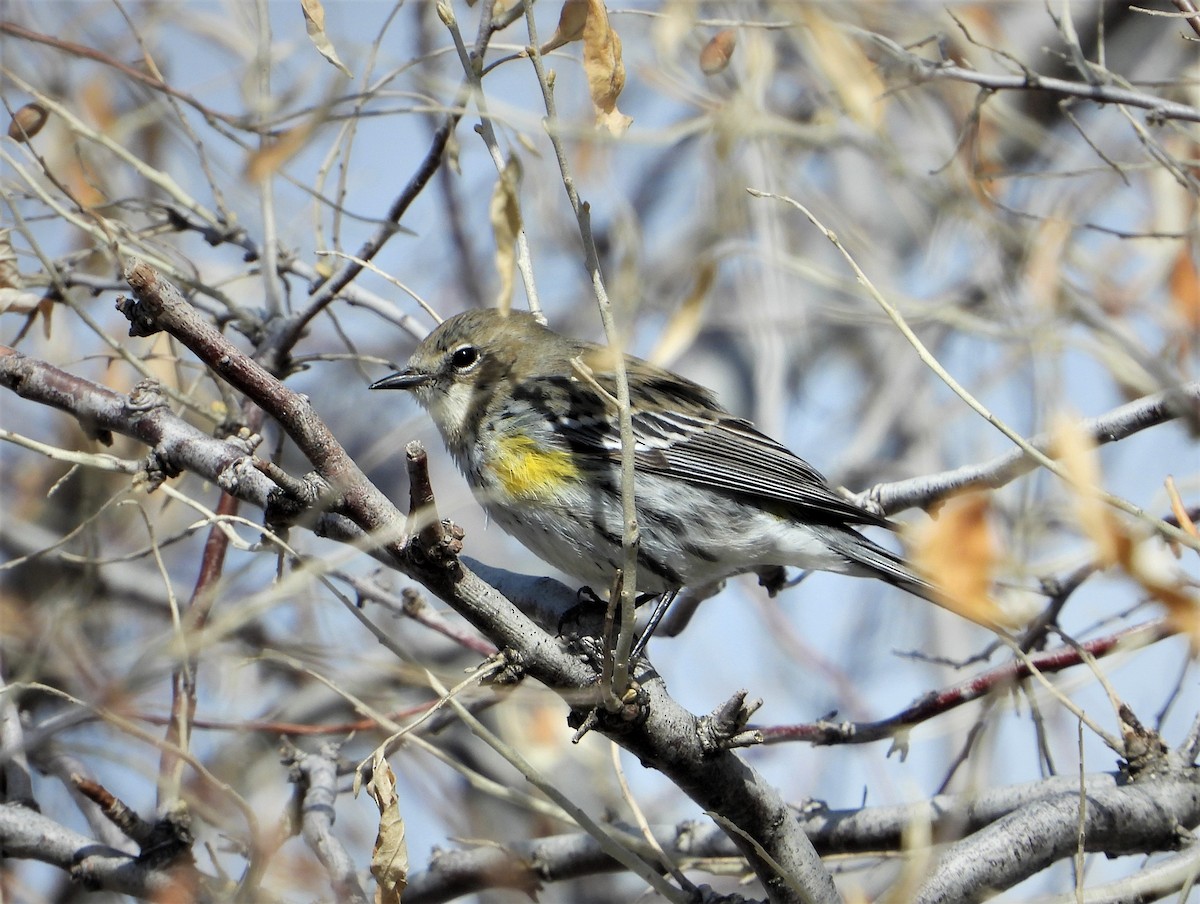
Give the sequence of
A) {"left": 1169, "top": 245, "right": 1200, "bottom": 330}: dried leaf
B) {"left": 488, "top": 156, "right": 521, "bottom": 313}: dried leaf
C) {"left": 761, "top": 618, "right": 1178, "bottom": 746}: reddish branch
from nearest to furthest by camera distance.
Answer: {"left": 761, "top": 618, "right": 1178, "bottom": 746}: reddish branch, {"left": 488, "top": 156, "right": 521, "bottom": 313}: dried leaf, {"left": 1169, "top": 245, "right": 1200, "bottom": 330}: dried leaf

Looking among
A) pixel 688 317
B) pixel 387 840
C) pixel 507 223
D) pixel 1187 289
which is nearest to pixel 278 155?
pixel 507 223

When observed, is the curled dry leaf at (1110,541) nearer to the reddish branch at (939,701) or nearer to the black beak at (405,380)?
the reddish branch at (939,701)

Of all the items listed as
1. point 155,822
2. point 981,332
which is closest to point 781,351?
point 981,332

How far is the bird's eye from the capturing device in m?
4.50

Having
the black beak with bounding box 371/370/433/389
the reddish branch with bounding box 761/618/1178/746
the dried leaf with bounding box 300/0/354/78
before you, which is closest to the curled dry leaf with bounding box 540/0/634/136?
the dried leaf with bounding box 300/0/354/78

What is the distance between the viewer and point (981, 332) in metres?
4.38

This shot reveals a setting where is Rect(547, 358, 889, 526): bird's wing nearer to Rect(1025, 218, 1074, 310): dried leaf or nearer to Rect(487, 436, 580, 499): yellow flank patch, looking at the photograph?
Rect(487, 436, 580, 499): yellow flank patch

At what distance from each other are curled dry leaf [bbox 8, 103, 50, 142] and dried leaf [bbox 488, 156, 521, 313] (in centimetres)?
138

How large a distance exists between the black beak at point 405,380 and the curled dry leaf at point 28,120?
4.46ft

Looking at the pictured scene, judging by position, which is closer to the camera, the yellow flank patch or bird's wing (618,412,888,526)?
the yellow flank patch

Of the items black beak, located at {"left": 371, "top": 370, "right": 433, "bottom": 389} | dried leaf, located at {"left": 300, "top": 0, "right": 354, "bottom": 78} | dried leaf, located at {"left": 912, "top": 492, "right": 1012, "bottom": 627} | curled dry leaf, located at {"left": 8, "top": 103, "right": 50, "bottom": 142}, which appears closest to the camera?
dried leaf, located at {"left": 912, "top": 492, "right": 1012, "bottom": 627}

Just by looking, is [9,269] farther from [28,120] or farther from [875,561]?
[875,561]

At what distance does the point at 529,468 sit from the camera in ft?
13.1

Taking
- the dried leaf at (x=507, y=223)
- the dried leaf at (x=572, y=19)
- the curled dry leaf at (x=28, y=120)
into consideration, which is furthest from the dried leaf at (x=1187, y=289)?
the curled dry leaf at (x=28, y=120)
